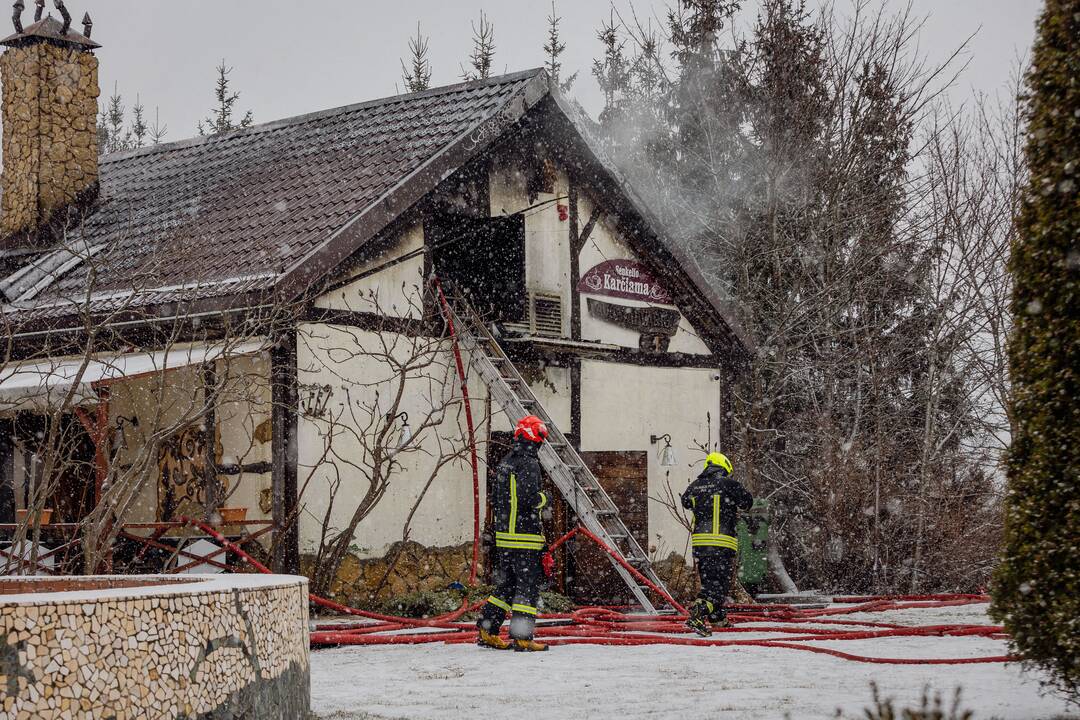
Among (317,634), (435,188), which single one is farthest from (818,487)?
(317,634)

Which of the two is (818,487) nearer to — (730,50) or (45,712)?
(730,50)

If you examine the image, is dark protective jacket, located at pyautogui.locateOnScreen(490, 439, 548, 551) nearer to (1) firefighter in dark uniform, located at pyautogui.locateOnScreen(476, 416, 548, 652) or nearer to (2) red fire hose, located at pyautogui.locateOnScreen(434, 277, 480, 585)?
(1) firefighter in dark uniform, located at pyautogui.locateOnScreen(476, 416, 548, 652)

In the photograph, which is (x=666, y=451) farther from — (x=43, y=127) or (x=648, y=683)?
(x=43, y=127)

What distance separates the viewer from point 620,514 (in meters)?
16.5

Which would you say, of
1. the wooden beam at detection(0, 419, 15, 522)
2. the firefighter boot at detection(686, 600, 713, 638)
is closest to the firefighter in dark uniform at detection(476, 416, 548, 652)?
the firefighter boot at detection(686, 600, 713, 638)

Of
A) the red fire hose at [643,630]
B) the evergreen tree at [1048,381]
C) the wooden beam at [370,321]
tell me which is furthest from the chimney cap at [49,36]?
the evergreen tree at [1048,381]

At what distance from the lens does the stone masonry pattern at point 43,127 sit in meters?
17.3

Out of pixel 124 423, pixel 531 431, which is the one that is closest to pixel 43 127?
pixel 124 423

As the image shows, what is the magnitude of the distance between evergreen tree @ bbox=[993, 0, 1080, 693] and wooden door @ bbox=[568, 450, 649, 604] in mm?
8963

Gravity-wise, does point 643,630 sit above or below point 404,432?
below

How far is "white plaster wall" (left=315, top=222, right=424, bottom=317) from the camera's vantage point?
1345cm

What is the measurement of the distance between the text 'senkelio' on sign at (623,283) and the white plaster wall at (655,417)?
2.92 feet

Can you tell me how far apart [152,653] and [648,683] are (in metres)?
4.04

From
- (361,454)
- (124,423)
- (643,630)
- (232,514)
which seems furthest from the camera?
(124,423)
